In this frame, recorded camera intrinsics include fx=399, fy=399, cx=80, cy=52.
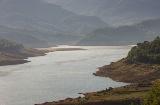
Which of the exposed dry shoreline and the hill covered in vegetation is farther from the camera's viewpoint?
the exposed dry shoreline

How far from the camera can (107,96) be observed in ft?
401

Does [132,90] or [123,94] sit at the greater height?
[132,90]

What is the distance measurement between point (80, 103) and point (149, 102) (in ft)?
98.5

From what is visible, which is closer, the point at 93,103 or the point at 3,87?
the point at 93,103

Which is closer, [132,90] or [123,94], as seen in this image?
[123,94]

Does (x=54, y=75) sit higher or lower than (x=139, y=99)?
higher

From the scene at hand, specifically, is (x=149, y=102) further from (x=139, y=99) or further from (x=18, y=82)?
(x=18, y=82)

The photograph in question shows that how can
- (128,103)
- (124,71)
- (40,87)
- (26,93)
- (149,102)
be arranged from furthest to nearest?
1. (124,71)
2. (40,87)
3. (26,93)
4. (128,103)
5. (149,102)

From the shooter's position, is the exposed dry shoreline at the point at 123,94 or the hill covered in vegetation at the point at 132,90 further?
the exposed dry shoreline at the point at 123,94

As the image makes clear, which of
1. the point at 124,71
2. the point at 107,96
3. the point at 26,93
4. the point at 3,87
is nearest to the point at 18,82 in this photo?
the point at 3,87

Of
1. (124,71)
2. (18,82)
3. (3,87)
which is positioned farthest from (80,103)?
(124,71)

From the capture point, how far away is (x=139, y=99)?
112 metres

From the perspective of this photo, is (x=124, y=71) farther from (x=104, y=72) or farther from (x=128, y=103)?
(x=128, y=103)

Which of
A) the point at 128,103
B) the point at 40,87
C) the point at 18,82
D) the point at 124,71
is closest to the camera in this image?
the point at 128,103
